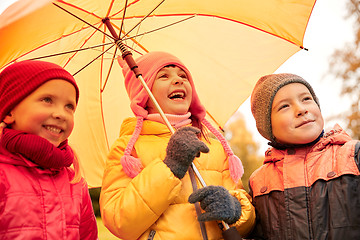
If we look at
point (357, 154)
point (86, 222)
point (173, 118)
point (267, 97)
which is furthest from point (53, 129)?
point (357, 154)

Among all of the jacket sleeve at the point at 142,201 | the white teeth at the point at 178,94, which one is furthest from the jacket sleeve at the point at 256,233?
the white teeth at the point at 178,94

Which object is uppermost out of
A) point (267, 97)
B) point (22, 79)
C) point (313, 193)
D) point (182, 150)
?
point (22, 79)

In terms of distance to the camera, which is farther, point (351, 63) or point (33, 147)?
point (351, 63)

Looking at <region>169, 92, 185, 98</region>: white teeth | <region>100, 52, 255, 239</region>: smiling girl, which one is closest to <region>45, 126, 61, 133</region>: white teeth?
<region>100, 52, 255, 239</region>: smiling girl

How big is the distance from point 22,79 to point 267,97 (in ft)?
4.61

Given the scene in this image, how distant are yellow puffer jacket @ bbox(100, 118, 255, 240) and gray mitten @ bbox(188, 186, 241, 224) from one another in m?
0.13

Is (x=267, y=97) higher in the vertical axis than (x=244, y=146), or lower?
higher

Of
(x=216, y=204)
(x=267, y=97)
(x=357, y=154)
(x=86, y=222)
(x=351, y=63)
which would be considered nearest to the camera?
(x=216, y=204)

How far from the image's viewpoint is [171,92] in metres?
2.26

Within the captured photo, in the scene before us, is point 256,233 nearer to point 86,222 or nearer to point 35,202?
point 86,222

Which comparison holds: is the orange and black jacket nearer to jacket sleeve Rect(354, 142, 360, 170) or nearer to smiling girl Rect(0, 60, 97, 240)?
jacket sleeve Rect(354, 142, 360, 170)

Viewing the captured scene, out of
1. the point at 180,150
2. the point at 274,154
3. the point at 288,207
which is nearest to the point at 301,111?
the point at 274,154

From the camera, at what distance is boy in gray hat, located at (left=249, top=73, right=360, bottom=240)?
1.84 meters

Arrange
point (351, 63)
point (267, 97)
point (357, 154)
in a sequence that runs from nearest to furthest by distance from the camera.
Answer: point (357, 154) < point (267, 97) < point (351, 63)
